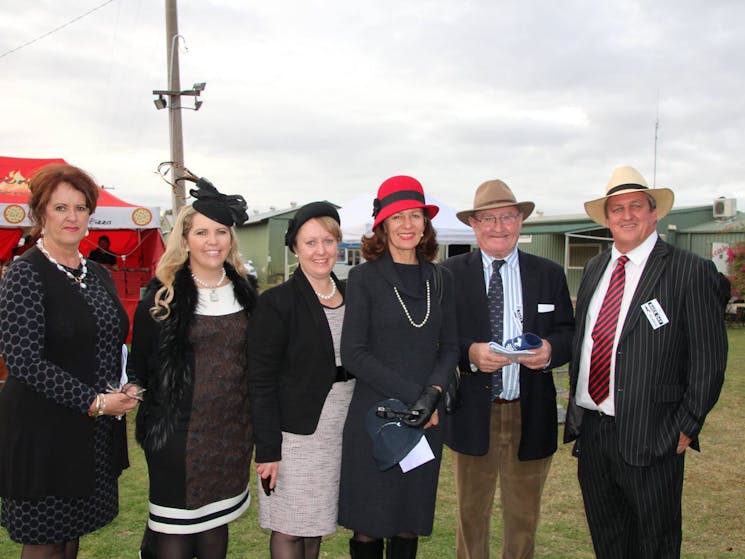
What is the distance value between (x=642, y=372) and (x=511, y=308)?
776mm

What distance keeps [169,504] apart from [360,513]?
0.85 m

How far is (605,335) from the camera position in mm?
2943

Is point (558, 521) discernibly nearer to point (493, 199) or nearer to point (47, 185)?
point (493, 199)

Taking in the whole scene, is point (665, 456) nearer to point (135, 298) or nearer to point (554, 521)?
point (554, 521)

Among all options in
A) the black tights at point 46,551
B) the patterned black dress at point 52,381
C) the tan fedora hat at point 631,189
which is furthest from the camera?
the tan fedora hat at point 631,189

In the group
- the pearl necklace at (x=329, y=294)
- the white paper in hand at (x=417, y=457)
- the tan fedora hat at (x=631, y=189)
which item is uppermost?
the tan fedora hat at (x=631, y=189)

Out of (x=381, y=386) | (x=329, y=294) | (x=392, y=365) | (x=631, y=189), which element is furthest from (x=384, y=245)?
(x=631, y=189)

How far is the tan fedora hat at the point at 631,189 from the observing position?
3.00 meters

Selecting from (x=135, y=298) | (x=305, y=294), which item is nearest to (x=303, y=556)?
(x=305, y=294)

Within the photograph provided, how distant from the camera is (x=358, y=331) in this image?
264 cm

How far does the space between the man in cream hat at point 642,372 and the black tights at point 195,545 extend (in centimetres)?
185

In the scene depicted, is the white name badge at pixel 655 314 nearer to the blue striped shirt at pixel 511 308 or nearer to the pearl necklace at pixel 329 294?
the blue striped shirt at pixel 511 308

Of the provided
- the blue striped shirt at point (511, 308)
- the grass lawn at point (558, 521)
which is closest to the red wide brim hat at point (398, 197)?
the blue striped shirt at point (511, 308)

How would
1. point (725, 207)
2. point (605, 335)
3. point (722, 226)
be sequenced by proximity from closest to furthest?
point (605, 335) < point (722, 226) < point (725, 207)
